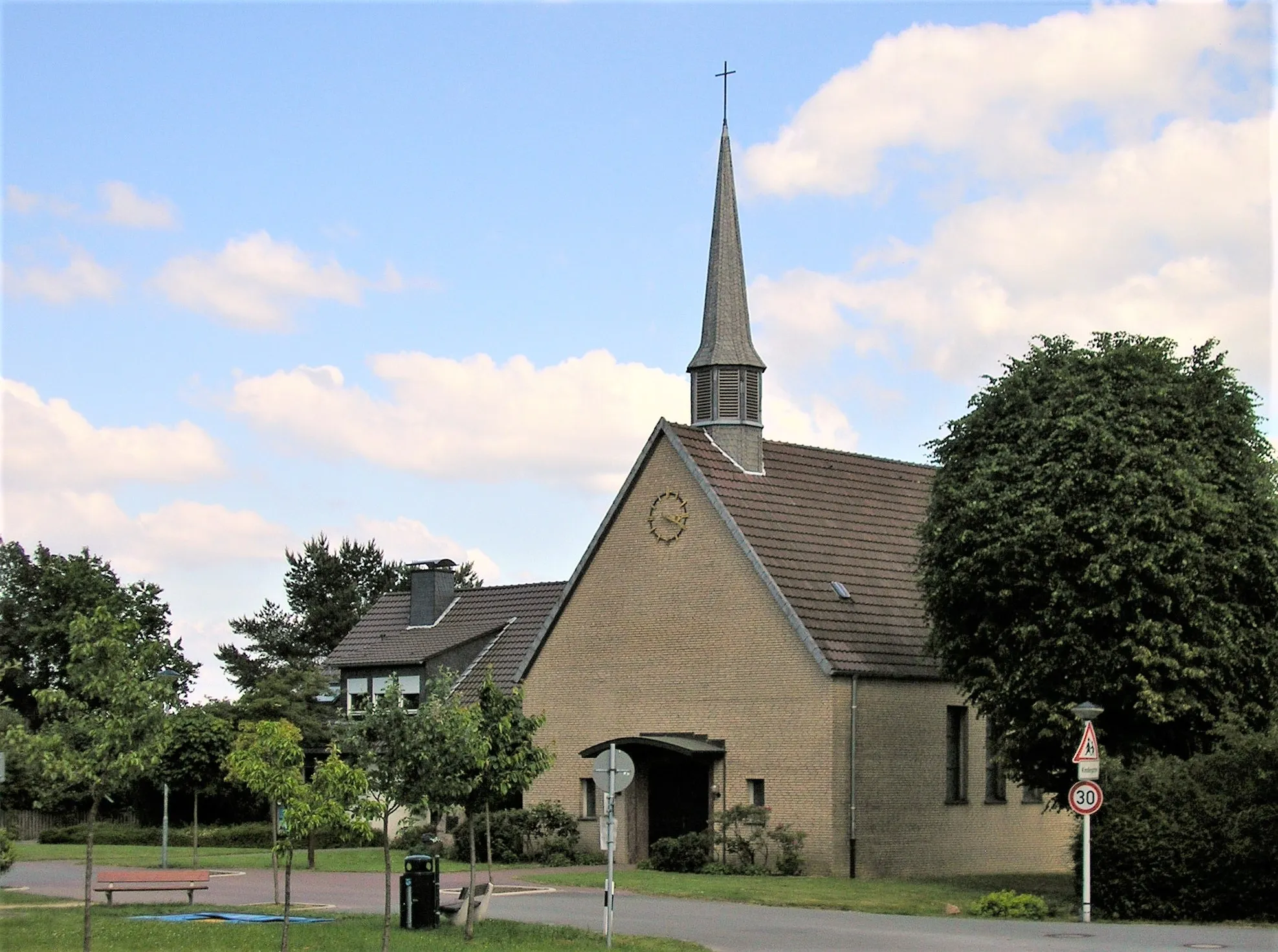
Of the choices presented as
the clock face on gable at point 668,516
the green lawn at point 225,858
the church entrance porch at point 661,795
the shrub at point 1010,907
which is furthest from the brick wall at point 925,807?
the green lawn at point 225,858

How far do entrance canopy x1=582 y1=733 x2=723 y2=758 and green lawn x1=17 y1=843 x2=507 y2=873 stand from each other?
16.0 ft

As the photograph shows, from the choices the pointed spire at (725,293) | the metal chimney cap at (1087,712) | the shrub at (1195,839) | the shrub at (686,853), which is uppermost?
the pointed spire at (725,293)

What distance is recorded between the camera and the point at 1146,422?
32.8 m

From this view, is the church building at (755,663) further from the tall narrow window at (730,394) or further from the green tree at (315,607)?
the green tree at (315,607)

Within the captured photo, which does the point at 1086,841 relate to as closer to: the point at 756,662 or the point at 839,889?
the point at 839,889

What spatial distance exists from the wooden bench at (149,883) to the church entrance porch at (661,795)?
1323 centimetres

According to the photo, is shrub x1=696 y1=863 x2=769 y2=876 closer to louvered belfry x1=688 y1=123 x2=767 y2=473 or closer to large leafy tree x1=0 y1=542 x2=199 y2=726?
louvered belfry x1=688 y1=123 x2=767 y2=473

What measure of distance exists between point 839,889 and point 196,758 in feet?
62.7

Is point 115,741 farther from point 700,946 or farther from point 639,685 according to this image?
point 639,685

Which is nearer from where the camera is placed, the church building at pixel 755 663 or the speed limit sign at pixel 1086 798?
the speed limit sign at pixel 1086 798

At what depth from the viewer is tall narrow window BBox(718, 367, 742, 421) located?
148 feet

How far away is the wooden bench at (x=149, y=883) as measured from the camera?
2964cm

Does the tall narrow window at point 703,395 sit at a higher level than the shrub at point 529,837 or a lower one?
higher

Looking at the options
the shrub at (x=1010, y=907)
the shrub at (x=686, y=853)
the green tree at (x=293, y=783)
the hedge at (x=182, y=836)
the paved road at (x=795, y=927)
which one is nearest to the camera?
the green tree at (x=293, y=783)
